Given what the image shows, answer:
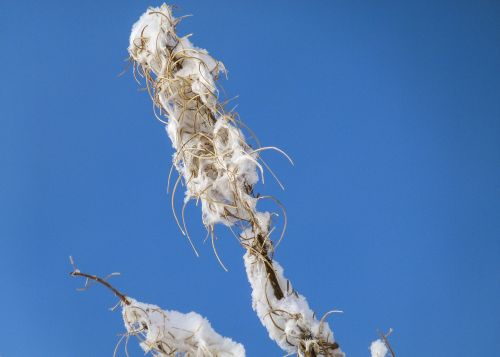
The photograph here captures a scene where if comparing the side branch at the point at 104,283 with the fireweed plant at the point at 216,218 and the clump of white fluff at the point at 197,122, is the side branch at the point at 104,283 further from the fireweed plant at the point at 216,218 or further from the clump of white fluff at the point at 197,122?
the clump of white fluff at the point at 197,122

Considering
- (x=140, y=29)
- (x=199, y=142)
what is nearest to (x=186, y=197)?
(x=199, y=142)

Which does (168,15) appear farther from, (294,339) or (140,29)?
(294,339)

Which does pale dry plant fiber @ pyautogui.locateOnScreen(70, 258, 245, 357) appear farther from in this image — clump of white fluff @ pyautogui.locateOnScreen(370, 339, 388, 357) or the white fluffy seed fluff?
clump of white fluff @ pyautogui.locateOnScreen(370, 339, 388, 357)

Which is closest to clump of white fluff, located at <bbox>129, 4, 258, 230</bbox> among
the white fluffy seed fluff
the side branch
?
the white fluffy seed fluff

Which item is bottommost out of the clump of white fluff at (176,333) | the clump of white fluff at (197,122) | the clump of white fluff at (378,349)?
the clump of white fluff at (176,333)

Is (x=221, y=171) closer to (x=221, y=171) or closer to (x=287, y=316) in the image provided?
(x=221, y=171)

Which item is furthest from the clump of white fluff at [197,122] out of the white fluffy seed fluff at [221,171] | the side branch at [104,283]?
the side branch at [104,283]

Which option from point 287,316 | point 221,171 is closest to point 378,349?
point 287,316

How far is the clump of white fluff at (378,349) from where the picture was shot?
0.44 metres

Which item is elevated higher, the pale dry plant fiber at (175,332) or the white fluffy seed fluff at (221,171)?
the white fluffy seed fluff at (221,171)

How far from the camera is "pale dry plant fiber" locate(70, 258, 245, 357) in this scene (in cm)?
40

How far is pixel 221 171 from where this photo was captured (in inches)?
16.8

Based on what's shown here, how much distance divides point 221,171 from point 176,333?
130 mm

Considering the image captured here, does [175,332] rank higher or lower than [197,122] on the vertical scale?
lower
